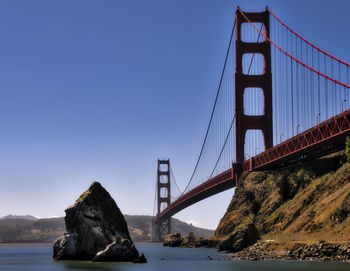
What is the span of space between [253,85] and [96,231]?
55976mm

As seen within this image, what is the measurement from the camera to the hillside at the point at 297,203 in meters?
62.4

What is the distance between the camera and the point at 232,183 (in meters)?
108

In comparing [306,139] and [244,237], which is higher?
[306,139]

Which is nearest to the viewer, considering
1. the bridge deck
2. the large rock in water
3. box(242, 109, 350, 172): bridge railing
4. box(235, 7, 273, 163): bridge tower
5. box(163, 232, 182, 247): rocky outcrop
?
the large rock in water

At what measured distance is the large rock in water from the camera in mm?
53656

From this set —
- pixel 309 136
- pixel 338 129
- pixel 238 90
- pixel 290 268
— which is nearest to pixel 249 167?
pixel 238 90

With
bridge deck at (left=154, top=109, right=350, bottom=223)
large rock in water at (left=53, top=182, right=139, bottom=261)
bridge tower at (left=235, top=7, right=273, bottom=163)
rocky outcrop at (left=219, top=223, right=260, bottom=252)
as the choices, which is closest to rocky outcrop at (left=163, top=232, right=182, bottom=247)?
bridge deck at (left=154, top=109, right=350, bottom=223)

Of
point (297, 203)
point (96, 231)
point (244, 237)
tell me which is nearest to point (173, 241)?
point (297, 203)

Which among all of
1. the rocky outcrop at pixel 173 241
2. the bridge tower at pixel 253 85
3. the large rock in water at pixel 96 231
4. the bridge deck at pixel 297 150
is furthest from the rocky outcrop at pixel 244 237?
the rocky outcrop at pixel 173 241

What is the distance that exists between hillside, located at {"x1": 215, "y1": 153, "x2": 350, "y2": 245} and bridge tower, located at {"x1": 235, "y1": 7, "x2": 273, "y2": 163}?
7.22 metres

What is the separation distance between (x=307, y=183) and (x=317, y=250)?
29.8m

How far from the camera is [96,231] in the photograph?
5366cm

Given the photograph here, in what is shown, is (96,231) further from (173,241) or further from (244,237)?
(173,241)

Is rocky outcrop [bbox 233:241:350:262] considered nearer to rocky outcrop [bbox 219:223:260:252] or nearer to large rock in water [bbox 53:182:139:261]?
rocky outcrop [bbox 219:223:260:252]
